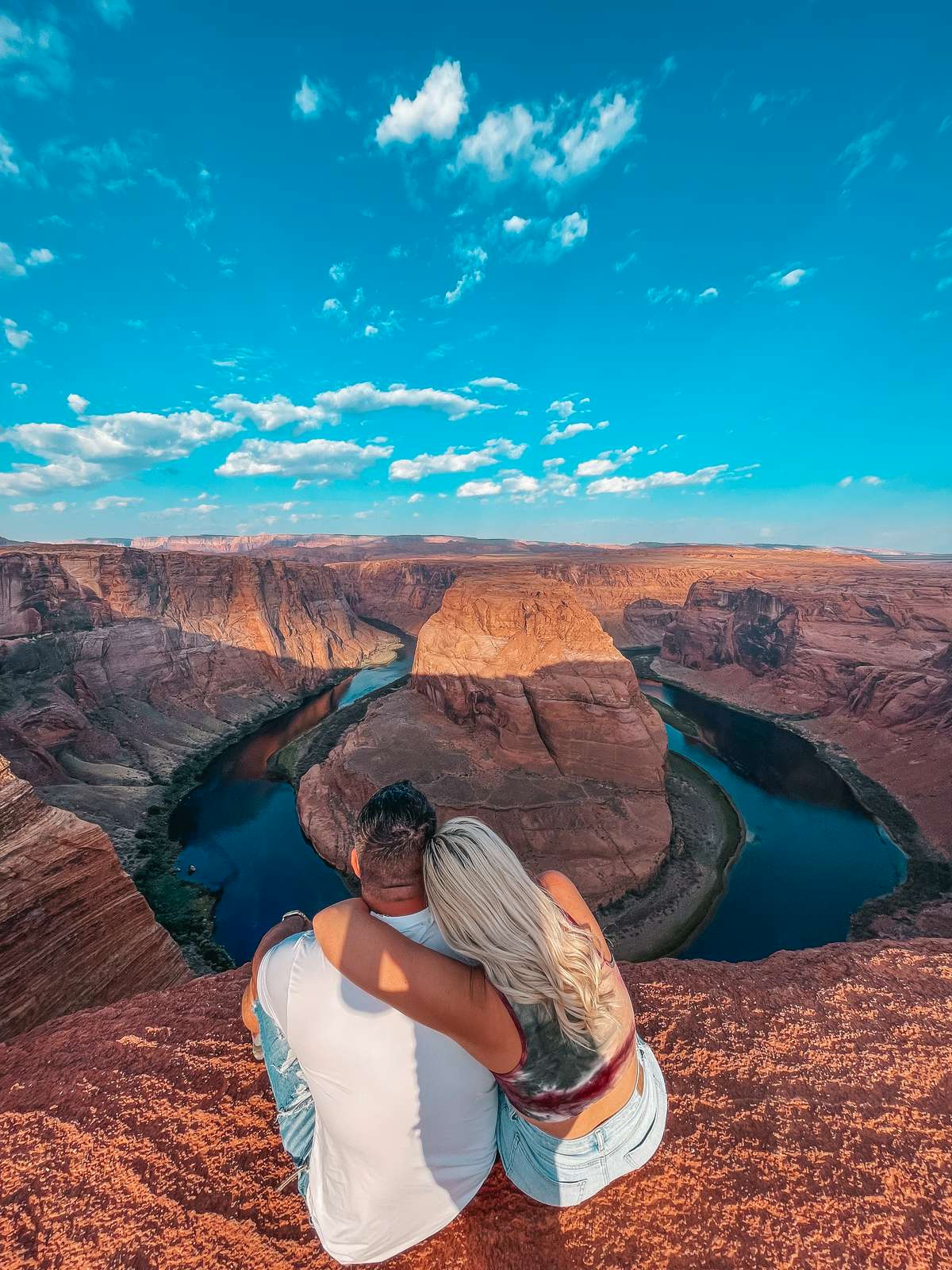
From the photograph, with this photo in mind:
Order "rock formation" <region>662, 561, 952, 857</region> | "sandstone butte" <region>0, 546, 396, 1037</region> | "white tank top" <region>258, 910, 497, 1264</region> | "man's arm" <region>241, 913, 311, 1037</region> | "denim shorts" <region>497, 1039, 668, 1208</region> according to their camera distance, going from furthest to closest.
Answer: "rock formation" <region>662, 561, 952, 857</region>, "sandstone butte" <region>0, 546, 396, 1037</region>, "man's arm" <region>241, 913, 311, 1037</region>, "denim shorts" <region>497, 1039, 668, 1208</region>, "white tank top" <region>258, 910, 497, 1264</region>

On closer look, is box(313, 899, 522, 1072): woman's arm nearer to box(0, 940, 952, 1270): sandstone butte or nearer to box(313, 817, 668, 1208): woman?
box(313, 817, 668, 1208): woman

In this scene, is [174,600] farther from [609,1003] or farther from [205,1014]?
[609,1003]

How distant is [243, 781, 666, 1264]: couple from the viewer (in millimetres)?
1553

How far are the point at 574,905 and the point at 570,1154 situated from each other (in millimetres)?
1116

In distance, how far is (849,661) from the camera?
37781mm

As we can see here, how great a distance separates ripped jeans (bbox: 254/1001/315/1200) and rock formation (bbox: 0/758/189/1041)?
7112mm

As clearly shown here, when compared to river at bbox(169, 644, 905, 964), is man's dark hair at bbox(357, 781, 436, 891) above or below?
above

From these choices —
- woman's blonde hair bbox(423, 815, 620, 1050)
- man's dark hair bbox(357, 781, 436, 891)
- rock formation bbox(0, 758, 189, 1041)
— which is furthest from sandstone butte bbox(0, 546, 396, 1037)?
woman's blonde hair bbox(423, 815, 620, 1050)

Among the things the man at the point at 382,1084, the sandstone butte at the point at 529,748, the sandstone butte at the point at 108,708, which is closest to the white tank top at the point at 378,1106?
the man at the point at 382,1084

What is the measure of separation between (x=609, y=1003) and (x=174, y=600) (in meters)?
48.1

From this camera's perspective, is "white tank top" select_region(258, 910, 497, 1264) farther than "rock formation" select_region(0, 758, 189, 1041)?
No

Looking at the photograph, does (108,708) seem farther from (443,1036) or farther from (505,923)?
(505,923)

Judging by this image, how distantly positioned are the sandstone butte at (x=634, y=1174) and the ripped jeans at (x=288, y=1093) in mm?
519

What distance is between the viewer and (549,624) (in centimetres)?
2483
